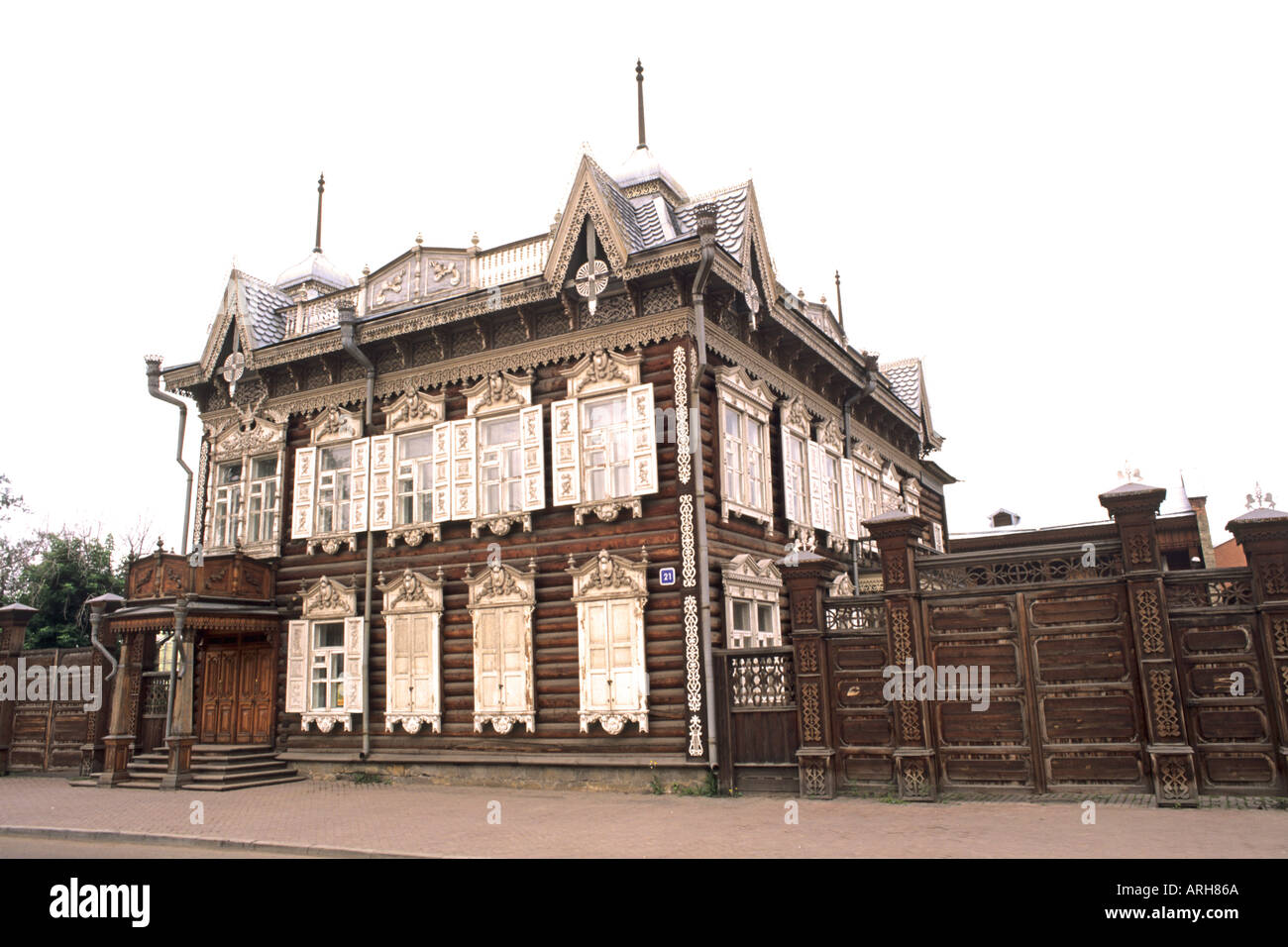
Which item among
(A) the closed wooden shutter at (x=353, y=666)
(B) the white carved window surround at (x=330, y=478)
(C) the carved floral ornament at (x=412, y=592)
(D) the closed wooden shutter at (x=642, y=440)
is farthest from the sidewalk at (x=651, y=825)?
(B) the white carved window surround at (x=330, y=478)

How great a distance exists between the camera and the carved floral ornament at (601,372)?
648 inches

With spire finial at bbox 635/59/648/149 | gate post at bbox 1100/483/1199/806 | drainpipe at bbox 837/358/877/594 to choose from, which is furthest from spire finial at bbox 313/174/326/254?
gate post at bbox 1100/483/1199/806

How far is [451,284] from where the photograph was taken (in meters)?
19.1

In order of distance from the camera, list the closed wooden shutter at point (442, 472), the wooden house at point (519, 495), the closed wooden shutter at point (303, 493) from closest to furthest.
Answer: the wooden house at point (519, 495) → the closed wooden shutter at point (442, 472) → the closed wooden shutter at point (303, 493)

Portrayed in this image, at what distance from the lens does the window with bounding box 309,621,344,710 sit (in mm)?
18859

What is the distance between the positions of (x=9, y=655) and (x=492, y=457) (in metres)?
13.2

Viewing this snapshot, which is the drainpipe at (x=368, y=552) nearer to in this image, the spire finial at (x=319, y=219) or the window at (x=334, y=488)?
the window at (x=334, y=488)

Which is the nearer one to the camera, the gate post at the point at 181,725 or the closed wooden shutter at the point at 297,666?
the gate post at the point at 181,725

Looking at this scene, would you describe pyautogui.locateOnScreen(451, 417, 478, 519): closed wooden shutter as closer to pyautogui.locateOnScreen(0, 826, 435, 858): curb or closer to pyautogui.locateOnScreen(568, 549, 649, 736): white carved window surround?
pyautogui.locateOnScreen(568, 549, 649, 736): white carved window surround

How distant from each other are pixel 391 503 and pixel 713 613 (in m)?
7.12

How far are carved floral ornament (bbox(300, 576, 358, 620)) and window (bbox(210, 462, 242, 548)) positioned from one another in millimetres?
3113

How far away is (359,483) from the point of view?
62.7 feet

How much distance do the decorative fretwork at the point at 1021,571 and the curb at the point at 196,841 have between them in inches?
302
